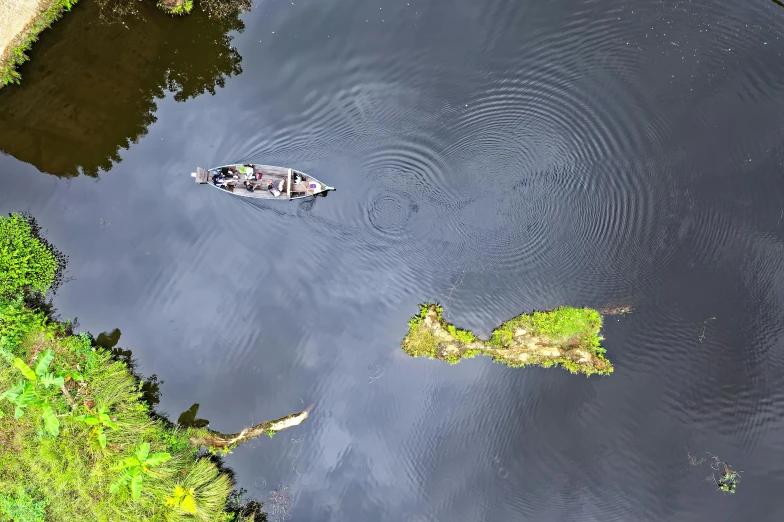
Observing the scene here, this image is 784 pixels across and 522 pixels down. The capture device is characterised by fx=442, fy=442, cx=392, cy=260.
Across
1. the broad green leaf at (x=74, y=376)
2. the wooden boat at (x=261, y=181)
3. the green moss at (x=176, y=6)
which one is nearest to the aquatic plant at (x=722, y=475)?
the wooden boat at (x=261, y=181)

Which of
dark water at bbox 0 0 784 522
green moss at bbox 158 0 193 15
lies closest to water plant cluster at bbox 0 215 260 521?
dark water at bbox 0 0 784 522

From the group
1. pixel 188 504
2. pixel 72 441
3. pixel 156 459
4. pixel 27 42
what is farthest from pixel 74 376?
pixel 27 42

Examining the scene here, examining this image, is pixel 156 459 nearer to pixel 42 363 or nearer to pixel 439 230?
pixel 42 363

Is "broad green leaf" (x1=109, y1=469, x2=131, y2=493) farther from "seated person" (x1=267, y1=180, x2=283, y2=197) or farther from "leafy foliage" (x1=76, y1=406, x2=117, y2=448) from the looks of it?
"seated person" (x1=267, y1=180, x2=283, y2=197)

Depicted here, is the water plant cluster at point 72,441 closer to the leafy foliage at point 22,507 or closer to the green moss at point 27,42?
the leafy foliage at point 22,507

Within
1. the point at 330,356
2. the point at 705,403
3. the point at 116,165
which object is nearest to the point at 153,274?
the point at 116,165

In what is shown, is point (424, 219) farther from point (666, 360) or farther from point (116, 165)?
point (116, 165)

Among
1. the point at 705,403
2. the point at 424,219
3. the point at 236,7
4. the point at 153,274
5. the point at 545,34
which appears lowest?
the point at 153,274
